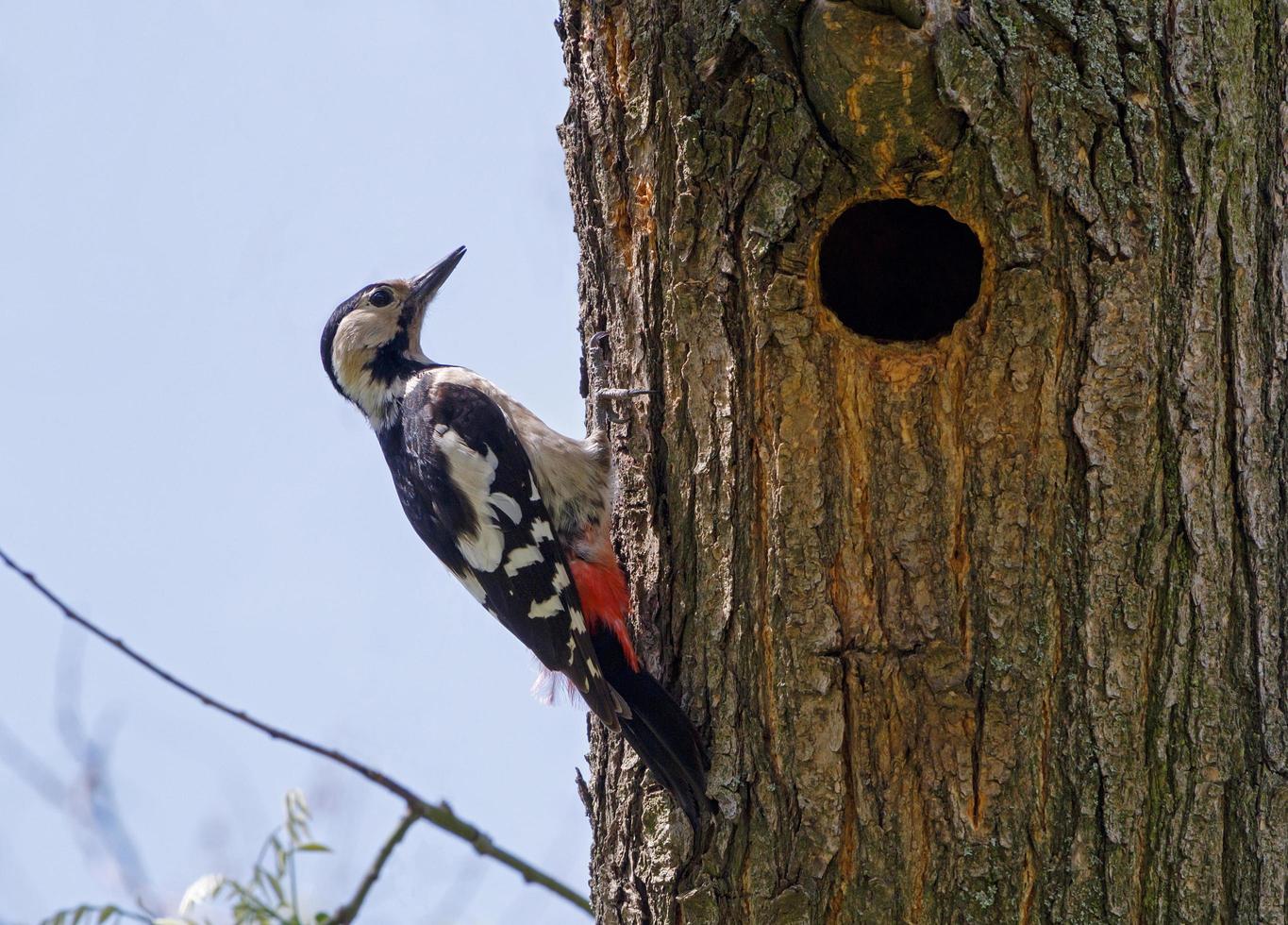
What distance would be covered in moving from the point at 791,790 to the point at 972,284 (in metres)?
1.52

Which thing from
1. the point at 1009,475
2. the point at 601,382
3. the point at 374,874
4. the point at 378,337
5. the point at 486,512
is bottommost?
the point at 374,874

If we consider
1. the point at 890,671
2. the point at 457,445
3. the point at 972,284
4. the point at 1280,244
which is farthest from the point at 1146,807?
the point at 457,445

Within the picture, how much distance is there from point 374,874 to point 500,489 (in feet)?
4.86

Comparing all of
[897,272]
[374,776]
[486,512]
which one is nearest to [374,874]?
[374,776]

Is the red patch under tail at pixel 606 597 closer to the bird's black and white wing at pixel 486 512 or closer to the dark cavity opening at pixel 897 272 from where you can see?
the bird's black and white wing at pixel 486 512

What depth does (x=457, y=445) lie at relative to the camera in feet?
12.3

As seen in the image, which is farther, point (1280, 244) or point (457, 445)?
point (457, 445)

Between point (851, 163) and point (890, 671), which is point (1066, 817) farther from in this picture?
point (851, 163)

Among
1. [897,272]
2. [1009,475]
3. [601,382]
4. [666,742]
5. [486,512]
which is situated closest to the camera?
[1009,475]

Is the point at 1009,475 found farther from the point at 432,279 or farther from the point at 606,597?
the point at 432,279

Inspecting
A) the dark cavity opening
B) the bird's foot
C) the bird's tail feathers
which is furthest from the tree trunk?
the dark cavity opening

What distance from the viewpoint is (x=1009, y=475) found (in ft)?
7.48

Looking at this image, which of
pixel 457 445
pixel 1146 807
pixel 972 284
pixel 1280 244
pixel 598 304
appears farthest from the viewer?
pixel 457 445

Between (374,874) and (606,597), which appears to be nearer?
(374,874)
